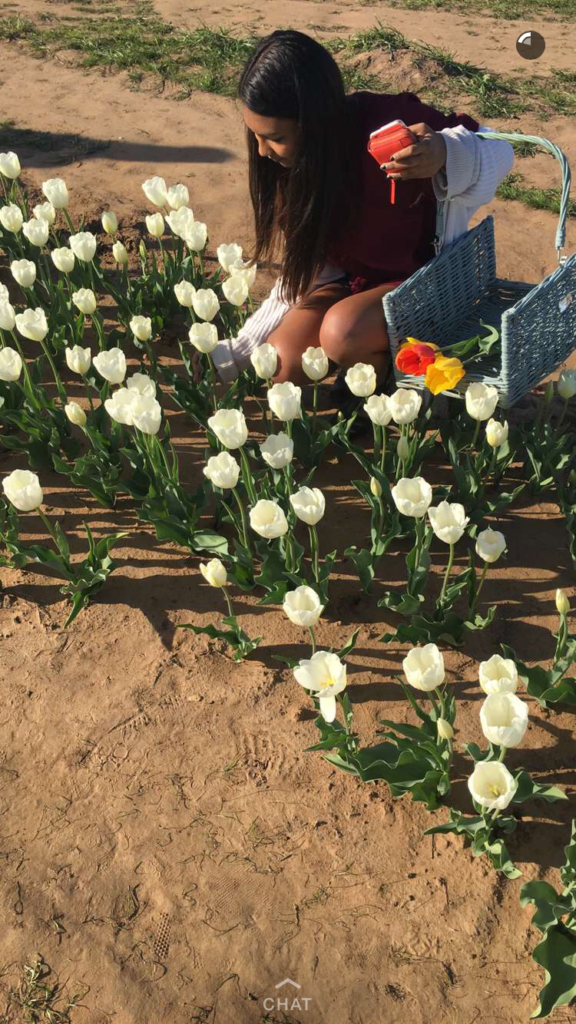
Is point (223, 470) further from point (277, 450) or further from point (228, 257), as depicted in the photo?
point (228, 257)

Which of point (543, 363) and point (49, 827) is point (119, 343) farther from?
point (49, 827)

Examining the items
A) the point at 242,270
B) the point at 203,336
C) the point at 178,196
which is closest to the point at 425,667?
the point at 203,336

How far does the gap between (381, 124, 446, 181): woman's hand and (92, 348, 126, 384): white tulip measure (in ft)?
3.33

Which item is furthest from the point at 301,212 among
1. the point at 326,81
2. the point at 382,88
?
the point at 382,88

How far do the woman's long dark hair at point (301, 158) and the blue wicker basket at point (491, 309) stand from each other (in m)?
0.41

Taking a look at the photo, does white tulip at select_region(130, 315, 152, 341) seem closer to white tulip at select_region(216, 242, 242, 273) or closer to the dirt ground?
white tulip at select_region(216, 242, 242, 273)

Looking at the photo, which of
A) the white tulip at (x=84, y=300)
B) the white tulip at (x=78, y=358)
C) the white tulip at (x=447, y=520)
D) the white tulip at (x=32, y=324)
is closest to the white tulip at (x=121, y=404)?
the white tulip at (x=78, y=358)

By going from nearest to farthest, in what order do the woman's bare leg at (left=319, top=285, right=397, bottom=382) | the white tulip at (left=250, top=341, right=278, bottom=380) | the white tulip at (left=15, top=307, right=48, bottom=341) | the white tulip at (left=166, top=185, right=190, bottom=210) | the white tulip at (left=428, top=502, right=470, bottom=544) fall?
the white tulip at (left=428, top=502, right=470, bottom=544), the white tulip at (left=250, top=341, right=278, bottom=380), the white tulip at (left=15, top=307, right=48, bottom=341), the woman's bare leg at (left=319, top=285, right=397, bottom=382), the white tulip at (left=166, top=185, right=190, bottom=210)

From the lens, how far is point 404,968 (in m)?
2.02

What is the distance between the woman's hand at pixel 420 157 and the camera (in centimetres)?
267

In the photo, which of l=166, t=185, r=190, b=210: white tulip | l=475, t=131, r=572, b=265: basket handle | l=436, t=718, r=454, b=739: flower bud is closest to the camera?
l=436, t=718, r=454, b=739: flower bud

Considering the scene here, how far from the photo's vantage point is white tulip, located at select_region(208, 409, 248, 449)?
97.3 inches

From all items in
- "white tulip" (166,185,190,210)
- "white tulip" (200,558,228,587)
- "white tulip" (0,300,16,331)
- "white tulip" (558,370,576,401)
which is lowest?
"white tulip" (200,558,228,587)

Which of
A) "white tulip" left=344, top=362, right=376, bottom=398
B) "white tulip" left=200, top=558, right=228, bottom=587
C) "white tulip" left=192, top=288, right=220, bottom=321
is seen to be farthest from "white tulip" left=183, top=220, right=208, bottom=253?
"white tulip" left=200, top=558, right=228, bottom=587
